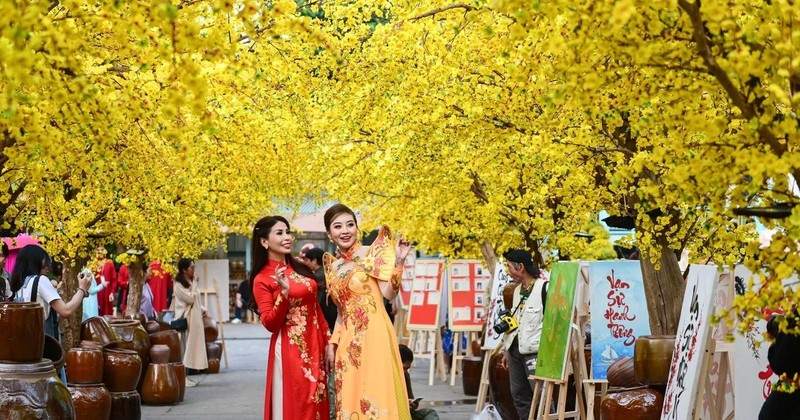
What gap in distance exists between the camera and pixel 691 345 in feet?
25.2

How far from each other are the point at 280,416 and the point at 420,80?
3.81 metres

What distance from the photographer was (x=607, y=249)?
26.7m

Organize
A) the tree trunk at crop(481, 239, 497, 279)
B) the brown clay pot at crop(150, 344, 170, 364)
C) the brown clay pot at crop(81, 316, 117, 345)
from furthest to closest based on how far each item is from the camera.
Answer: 1. the tree trunk at crop(481, 239, 497, 279)
2. the brown clay pot at crop(150, 344, 170, 364)
3. the brown clay pot at crop(81, 316, 117, 345)

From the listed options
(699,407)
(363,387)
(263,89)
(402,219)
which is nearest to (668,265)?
(699,407)

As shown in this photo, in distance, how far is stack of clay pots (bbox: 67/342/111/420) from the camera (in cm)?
1084

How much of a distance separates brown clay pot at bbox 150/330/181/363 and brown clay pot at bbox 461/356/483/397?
12.8 ft

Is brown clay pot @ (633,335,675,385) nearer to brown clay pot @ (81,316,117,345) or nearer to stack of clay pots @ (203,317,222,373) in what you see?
brown clay pot @ (81,316,117,345)

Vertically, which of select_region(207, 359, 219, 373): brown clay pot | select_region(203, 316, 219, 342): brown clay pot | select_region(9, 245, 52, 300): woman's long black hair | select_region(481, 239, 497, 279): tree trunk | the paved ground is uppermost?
select_region(481, 239, 497, 279): tree trunk

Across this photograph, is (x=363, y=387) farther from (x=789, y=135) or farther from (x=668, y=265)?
(x=789, y=135)

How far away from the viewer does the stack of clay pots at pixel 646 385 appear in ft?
28.1

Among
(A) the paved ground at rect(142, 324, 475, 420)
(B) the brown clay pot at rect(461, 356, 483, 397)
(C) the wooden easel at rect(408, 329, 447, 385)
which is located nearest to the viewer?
(A) the paved ground at rect(142, 324, 475, 420)

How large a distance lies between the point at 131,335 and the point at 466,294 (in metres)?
6.34

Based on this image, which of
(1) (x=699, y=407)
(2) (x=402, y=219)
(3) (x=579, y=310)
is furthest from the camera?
(2) (x=402, y=219)

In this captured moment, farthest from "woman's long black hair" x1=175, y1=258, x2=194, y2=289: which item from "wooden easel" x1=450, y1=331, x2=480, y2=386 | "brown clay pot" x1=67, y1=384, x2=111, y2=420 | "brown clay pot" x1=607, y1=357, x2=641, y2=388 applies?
"brown clay pot" x1=607, y1=357, x2=641, y2=388
